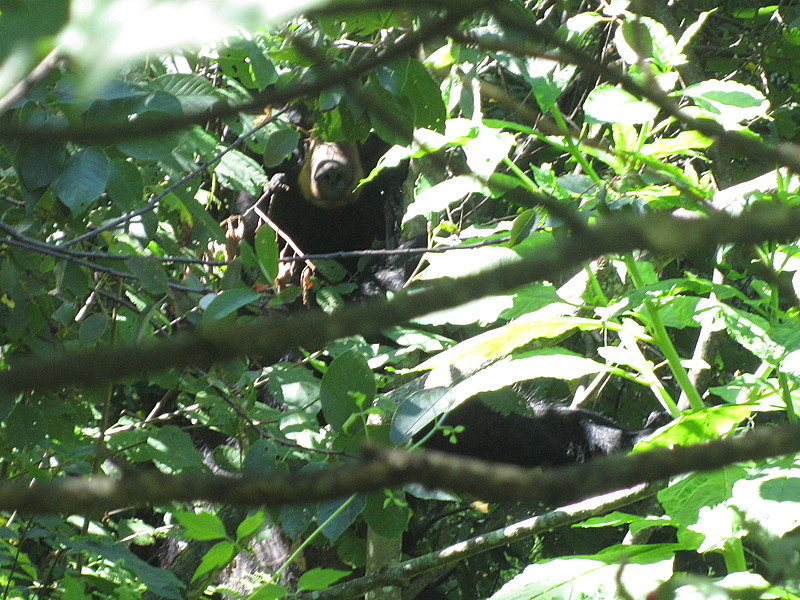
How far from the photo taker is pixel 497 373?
1545 mm

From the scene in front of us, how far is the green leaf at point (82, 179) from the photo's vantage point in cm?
129

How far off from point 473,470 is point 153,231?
1571 mm

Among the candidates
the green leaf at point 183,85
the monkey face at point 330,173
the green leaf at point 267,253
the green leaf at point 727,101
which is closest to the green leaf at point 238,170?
the green leaf at point 183,85

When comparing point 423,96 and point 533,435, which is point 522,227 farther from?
point 533,435

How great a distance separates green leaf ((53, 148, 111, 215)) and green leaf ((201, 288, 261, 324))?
28cm

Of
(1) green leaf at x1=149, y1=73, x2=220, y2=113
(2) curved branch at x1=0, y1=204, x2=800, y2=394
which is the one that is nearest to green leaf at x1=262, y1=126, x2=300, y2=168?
(1) green leaf at x1=149, y1=73, x2=220, y2=113

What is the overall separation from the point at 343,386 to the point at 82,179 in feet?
1.84

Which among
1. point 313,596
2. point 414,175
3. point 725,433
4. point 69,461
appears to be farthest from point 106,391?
point 414,175

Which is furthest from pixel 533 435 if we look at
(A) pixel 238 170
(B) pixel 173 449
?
(B) pixel 173 449

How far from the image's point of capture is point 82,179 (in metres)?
1.32

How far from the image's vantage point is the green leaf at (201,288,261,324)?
1.47 m

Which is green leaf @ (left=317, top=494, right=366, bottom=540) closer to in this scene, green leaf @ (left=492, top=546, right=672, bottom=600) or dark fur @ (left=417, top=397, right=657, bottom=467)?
green leaf @ (left=492, top=546, right=672, bottom=600)

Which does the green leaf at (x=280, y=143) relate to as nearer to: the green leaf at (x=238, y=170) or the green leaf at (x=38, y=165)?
the green leaf at (x=238, y=170)

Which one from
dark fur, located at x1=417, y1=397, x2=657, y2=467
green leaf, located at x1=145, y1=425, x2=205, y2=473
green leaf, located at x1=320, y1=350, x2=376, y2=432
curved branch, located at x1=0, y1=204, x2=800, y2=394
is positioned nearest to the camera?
curved branch, located at x1=0, y1=204, x2=800, y2=394
